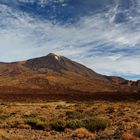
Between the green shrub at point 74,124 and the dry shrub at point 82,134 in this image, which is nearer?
the dry shrub at point 82,134

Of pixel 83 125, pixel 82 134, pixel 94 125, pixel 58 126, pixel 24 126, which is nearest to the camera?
pixel 82 134

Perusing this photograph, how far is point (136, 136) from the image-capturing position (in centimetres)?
1507

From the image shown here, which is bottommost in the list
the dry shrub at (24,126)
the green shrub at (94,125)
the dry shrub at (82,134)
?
the dry shrub at (82,134)

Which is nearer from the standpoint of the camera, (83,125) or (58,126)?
(83,125)

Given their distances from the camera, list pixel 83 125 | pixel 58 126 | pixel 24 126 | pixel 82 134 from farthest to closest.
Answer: pixel 24 126 → pixel 58 126 → pixel 83 125 → pixel 82 134

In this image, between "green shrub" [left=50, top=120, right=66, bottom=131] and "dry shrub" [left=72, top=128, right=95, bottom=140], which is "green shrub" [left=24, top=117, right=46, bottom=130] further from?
"dry shrub" [left=72, top=128, right=95, bottom=140]

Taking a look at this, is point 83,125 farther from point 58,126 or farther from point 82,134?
point 82,134

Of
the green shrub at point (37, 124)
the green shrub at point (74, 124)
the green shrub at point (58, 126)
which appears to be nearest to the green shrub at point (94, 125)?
the green shrub at point (74, 124)

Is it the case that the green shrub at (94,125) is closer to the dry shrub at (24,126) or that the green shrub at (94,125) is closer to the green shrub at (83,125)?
the green shrub at (83,125)

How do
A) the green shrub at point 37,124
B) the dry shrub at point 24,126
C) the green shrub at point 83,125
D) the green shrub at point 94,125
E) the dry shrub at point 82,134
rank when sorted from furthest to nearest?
the dry shrub at point 24,126
the green shrub at point 37,124
the green shrub at point 83,125
the green shrub at point 94,125
the dry shrub at point 82,134

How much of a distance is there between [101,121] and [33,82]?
136 m

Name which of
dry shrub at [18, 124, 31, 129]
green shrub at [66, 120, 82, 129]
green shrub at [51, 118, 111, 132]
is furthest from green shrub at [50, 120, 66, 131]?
dry shrub at [18, 124, 31, 129]

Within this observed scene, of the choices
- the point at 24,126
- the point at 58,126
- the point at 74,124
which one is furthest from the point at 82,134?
the point at 24,126

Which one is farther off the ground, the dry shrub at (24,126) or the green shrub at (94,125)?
the green shrub at (94,125)
